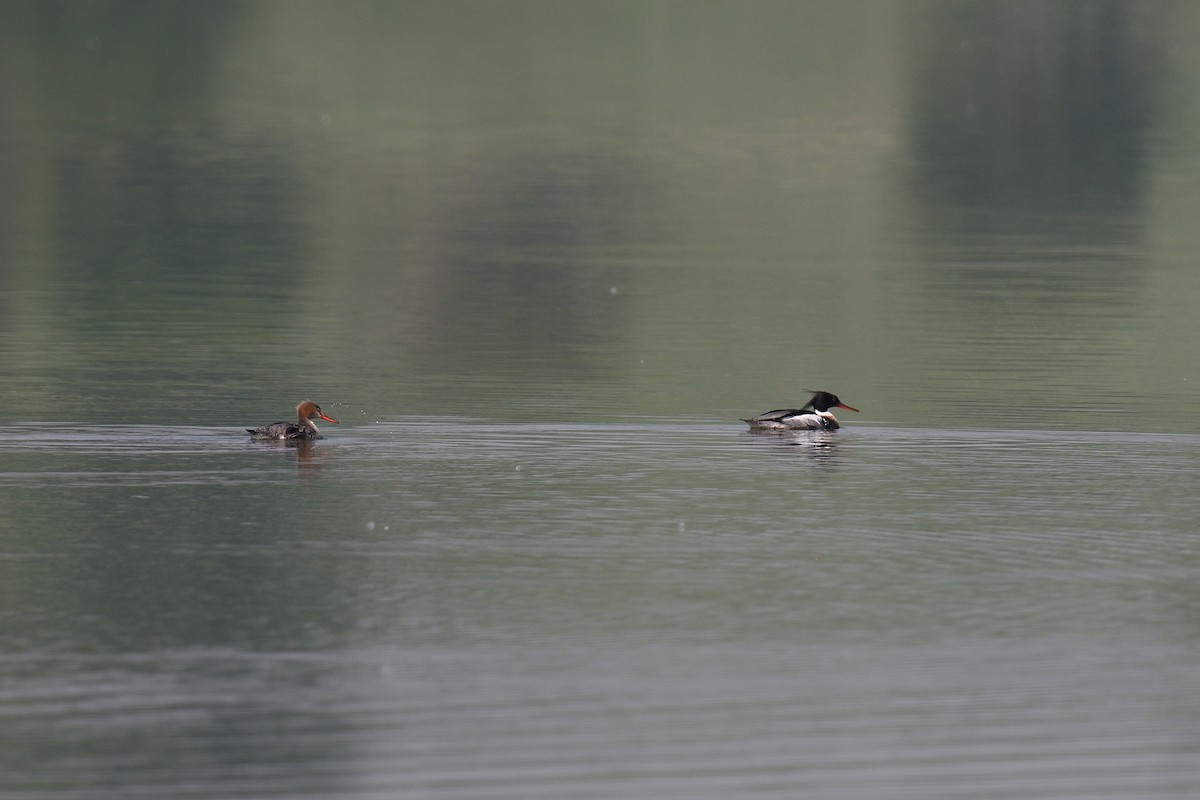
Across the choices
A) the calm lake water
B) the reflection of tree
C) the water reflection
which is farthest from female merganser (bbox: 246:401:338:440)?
the reflection of tree

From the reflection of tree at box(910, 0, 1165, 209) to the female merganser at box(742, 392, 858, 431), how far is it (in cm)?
2428

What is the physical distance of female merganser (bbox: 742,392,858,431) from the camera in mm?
20219

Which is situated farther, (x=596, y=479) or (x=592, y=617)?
(x=596, y=479)

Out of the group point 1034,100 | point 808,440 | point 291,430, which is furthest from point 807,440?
point 1034,100

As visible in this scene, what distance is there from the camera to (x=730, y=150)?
5388cm

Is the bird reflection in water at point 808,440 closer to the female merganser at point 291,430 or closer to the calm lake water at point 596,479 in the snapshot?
the calm lake water at point 596,479

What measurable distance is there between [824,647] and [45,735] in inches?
173

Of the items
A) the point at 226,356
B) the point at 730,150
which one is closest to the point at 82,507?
the point at 226,356

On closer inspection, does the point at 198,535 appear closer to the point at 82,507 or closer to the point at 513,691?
the point at 82,507

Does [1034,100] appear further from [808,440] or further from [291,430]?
[291,430]

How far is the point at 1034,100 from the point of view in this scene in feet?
218

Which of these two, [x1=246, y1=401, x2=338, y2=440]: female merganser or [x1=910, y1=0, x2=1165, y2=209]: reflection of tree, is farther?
[x1=910, y1=0, x2=1165, y2=209]: reflection of tree

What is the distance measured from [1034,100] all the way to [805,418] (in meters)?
48.3

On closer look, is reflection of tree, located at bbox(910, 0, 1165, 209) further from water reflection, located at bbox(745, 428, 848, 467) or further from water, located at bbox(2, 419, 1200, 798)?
water, located at bbox(2, 419, 1200, 798)
